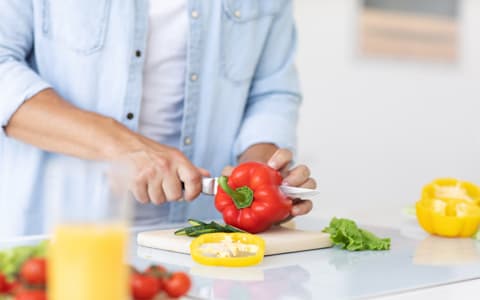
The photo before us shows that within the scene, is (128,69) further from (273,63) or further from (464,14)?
(464,14)

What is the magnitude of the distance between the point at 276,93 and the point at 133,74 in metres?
0.40

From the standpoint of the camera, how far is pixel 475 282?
4.04ft

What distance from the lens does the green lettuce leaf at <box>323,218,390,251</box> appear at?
147 centimetres

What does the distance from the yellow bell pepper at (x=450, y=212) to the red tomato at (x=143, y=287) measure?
0.93 metres

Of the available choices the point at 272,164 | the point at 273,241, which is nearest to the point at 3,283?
the point at 273,241

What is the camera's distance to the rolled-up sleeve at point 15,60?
1623mm

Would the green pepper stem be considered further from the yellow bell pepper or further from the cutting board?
the yellow bell pepper

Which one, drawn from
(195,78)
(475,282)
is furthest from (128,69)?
(475,282)

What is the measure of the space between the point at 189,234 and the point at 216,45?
596 mm

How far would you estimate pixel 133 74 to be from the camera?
1784 mm

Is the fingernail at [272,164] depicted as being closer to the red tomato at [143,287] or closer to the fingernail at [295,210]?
the fingernail at [295,210]

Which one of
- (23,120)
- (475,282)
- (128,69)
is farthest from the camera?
(128,69)

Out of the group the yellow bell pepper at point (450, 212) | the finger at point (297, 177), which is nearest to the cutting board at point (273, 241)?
the finger at point (297, 177)

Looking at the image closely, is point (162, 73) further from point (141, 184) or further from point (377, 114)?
point (377, 114)
